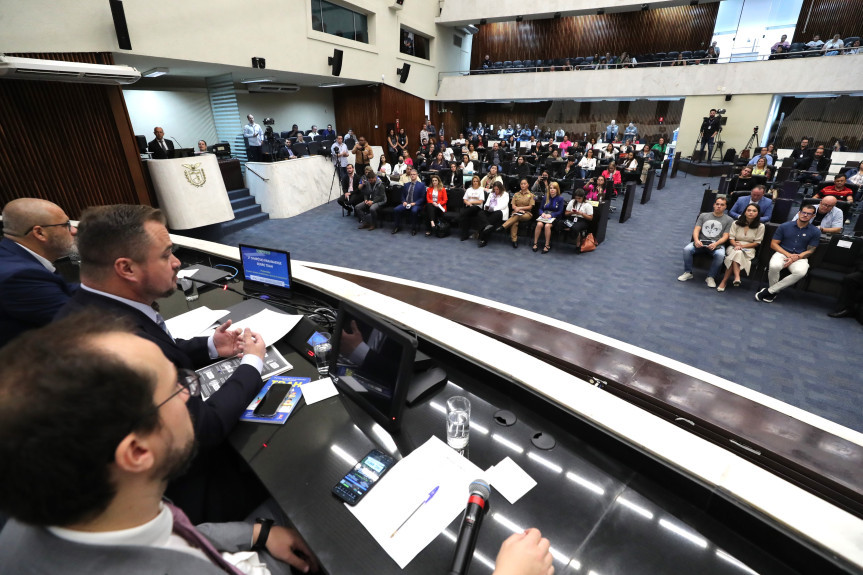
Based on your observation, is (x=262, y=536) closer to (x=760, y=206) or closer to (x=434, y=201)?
(x=434, y=201)

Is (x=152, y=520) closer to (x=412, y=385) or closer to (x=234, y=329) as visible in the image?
(x=412, y=385)

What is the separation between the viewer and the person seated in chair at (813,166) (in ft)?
28.5

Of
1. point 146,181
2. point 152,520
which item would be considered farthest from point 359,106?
point 152,520

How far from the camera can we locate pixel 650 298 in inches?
178

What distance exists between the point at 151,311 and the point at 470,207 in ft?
18.6

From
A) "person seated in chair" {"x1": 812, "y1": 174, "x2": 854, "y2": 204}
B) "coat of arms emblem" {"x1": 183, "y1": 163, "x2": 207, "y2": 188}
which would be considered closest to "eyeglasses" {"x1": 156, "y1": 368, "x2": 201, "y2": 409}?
"coat of arms emblem" {"x1": 183, "y1": 163, "x2": 207, "y2": 188}

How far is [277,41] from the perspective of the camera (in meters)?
8.82

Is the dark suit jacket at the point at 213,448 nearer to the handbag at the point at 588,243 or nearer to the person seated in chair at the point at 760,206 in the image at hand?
the handbag at the point at 588,243

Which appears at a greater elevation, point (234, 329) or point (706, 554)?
point (234, 329)

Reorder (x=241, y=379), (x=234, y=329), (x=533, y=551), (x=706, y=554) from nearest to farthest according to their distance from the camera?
(x=533, y=551), (x=706, y=554), (x=241, y=379), (x=234, y=329)

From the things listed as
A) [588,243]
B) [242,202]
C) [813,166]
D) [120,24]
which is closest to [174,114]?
[242,202]

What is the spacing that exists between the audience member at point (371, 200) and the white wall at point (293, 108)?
6015 mm

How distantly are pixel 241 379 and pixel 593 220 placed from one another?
5.80m

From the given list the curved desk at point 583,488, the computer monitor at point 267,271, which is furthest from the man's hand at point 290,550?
the computer monitor at point 267,271
